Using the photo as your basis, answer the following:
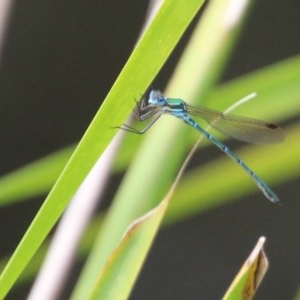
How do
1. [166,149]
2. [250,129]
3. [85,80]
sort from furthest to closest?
1. [85,80]
2. [250,129]
3. [166,149]

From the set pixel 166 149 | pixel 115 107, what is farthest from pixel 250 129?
pixel 115 107

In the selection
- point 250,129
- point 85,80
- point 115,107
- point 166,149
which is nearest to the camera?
point 115,107

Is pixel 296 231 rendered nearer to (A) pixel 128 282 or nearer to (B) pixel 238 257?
(B) pixel 238 257

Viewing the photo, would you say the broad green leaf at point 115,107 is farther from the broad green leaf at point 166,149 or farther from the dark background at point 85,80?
the dark background at point 85,80

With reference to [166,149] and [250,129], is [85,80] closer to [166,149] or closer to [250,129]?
[250,129]

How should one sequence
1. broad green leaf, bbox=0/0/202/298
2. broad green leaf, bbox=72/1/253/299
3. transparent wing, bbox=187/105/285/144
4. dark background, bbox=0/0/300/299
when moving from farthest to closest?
dark background, bbox=0/0/300/299 < transparent wing, bbox=187/105/285/144 < broad green leaf, bbox=72/1/253/299 < broad green leaf, bbox=0/0/202/298

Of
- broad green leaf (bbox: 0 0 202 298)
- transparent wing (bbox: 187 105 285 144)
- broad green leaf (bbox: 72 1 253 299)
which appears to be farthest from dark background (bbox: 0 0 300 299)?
broad green leaf (bbox: 0 0 202 298)

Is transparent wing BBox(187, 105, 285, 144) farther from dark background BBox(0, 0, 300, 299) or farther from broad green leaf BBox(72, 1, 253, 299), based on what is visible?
dark background BBox(0, 0, 300, 299)

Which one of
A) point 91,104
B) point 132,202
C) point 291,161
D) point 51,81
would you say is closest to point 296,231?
point 91,104
